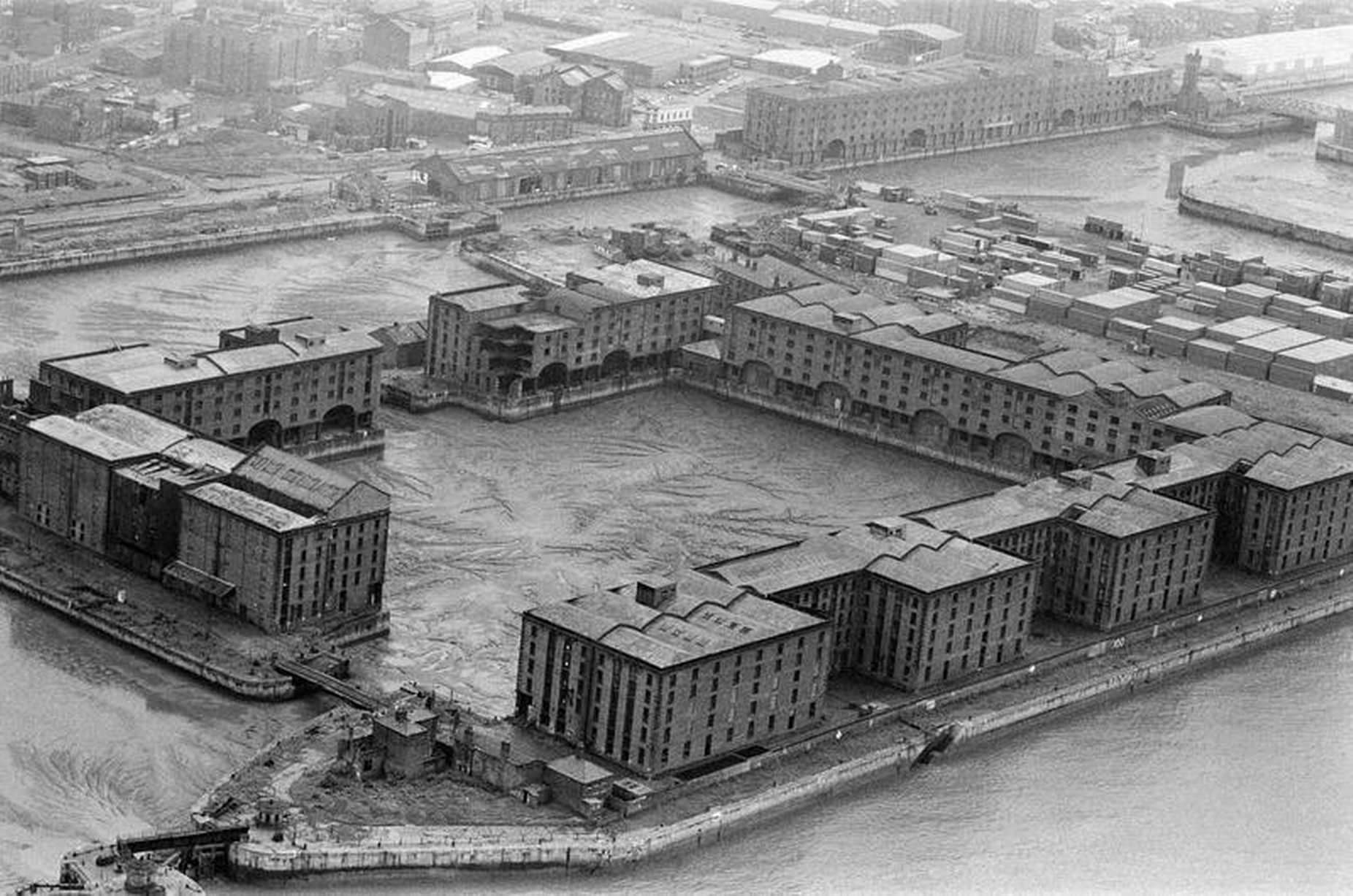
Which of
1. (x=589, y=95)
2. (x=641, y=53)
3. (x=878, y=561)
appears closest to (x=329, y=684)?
(x=878, y=561)

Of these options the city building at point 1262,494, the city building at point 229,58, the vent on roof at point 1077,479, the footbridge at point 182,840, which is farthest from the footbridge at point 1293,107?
the footbridge at point 182,840

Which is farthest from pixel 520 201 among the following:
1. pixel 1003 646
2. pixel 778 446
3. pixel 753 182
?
pixel 1003 646

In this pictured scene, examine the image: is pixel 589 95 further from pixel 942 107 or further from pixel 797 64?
pixel 797 64

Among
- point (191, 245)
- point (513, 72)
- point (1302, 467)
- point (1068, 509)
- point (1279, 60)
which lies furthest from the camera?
point (1279, 60)

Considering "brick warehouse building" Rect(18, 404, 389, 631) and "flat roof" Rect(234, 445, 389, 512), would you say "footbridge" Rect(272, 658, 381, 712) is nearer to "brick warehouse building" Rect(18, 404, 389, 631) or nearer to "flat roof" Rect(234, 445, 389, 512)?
"brick warehouse building" Rect(18, 404, 389, 631)

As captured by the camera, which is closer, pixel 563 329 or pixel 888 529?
pixel 888 529

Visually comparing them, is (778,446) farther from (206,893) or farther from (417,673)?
(206,893)
